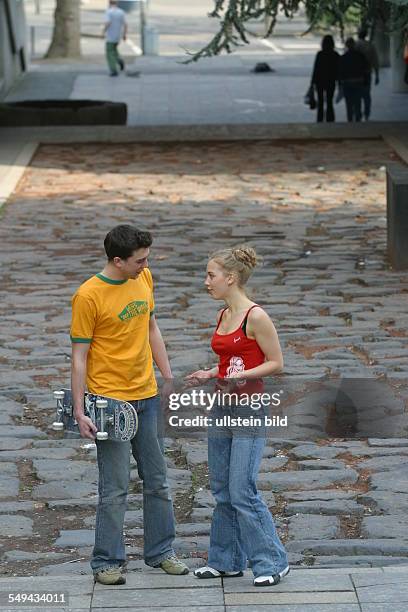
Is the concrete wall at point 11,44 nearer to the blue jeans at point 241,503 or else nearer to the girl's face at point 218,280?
the girl's face at point 218,280

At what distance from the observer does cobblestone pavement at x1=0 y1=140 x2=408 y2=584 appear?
7.11m

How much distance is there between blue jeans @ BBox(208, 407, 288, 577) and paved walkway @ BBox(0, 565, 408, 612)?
0.37 ft

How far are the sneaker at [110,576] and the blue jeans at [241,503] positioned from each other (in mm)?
404

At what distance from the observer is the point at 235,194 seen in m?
19.3

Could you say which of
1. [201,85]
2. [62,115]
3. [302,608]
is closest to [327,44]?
[62,115]

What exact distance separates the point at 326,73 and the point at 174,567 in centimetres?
2081

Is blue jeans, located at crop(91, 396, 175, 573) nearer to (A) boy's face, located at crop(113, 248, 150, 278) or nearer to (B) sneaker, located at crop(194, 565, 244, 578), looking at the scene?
(B) sneaker, located at crop(194, 565, 244, 578)

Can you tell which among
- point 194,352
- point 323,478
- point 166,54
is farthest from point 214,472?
point 166,54

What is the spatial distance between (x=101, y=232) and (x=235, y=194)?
Answer: 3.45 metres

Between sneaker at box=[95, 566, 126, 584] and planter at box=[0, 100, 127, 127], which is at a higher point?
sneaker at box=[95, 566, 126, 584]

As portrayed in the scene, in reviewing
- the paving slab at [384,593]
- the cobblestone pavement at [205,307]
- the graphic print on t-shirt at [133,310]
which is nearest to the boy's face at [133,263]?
the graphic print on t-shirt at [133,310]

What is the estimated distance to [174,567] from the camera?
6227 mm

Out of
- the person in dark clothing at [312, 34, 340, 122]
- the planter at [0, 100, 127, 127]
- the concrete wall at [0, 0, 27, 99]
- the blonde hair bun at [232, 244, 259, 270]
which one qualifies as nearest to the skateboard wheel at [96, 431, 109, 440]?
the blonde hair bun at [232, 244, 259, 270]

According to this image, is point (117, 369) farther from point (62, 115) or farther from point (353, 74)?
point (62, 115)
